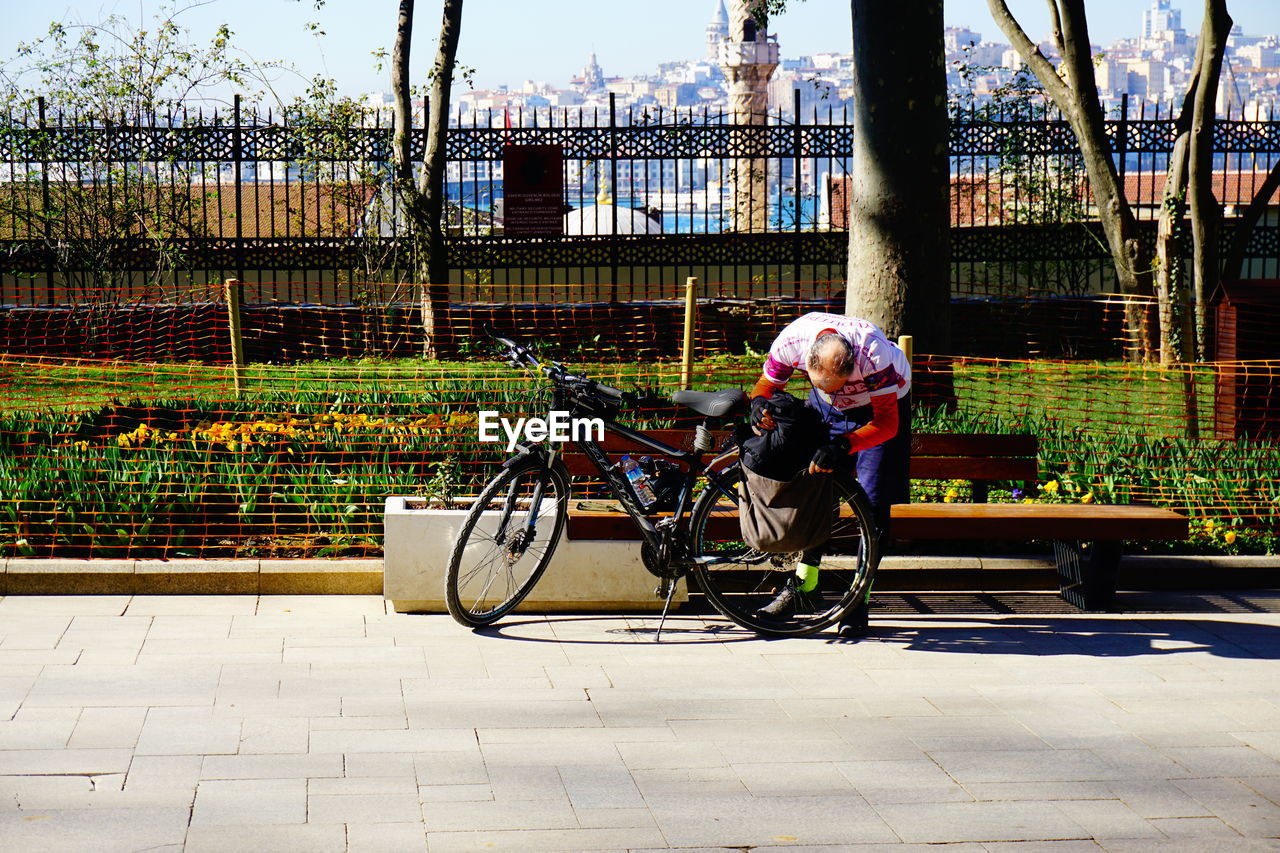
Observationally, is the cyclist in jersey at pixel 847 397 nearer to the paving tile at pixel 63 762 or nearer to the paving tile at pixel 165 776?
the paving tile at pixel 165 776

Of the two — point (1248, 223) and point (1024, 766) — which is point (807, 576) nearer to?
point (1024, 766)

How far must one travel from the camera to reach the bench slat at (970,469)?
24.6 ft

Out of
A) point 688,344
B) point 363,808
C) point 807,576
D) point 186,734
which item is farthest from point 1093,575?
point 186,734

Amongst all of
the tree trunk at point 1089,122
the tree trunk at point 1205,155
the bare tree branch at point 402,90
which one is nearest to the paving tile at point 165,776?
the tree trunk at point 1205,155

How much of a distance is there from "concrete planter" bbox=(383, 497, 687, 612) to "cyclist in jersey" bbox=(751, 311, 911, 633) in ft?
2.23

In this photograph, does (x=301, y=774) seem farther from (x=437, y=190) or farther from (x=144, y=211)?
(x=144, y=211)

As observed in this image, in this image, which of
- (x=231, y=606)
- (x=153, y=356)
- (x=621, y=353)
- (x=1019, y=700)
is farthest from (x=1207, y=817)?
(x=153, y=356)

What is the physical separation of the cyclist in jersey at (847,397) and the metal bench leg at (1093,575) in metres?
1.08

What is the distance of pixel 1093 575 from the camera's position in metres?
7.04

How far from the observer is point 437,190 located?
17016 millimetres

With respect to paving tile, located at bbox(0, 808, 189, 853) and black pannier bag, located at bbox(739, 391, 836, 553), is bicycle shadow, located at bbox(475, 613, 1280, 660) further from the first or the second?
paving tile, located at bbox(0, 808, 189, 853)

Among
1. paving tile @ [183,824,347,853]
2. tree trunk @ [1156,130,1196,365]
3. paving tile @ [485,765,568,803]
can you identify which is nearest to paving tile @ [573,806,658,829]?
paving tile @ [485,765,568,803]

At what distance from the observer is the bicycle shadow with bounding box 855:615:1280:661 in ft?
20.9

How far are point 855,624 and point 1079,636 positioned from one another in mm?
964
